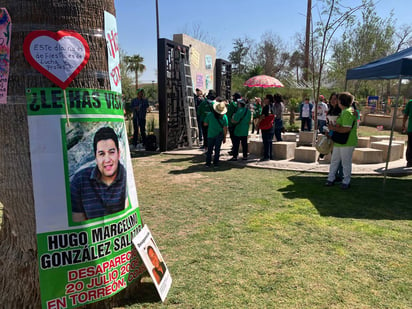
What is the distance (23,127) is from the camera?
2.33 m

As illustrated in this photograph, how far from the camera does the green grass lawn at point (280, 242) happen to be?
9.75 ft

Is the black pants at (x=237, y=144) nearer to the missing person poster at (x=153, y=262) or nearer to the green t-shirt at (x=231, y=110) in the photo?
the green t-shirt at (x=231, y=110)

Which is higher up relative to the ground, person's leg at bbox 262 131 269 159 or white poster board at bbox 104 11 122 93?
white poster board at bbox 104 11 122 93

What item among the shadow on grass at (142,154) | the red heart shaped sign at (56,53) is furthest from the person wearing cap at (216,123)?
the red heart shaped sign at (56,53)

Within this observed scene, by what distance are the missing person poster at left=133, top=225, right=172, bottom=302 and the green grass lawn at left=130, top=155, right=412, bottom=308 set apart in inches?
4.7

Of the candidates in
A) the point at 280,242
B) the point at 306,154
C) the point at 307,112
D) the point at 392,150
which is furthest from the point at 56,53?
the point at 307,112

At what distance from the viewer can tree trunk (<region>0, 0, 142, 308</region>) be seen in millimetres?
2303

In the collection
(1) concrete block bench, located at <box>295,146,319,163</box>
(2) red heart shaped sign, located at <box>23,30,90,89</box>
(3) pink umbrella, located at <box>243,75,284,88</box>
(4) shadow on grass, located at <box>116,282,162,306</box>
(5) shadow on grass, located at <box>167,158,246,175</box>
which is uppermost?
(3) pink umbrella, located at <box>243,75,284,88</box>

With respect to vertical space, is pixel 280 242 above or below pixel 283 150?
below

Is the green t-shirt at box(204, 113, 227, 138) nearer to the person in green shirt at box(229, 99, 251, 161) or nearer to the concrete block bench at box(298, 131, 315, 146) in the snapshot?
the person in green shirt at box(229, 99, 251, 161)

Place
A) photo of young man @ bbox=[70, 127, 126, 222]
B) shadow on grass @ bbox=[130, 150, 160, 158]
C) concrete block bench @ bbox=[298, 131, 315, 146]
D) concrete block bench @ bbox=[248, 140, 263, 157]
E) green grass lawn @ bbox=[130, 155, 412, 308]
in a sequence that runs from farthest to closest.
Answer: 1. concrete block bench @ bbox=[298, 131, 315, 146]
2. shadow on grass @ bbox=[130, 150, 160, 158]
3. concrete block bench @ bbox=[248, 140, 263, 157]
4. green grass lawn @ bbox=[130, 155, 412, 308]
5. photo of young man @ bbox=[70, 127, 126, 222]

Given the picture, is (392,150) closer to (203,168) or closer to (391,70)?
(391,70)

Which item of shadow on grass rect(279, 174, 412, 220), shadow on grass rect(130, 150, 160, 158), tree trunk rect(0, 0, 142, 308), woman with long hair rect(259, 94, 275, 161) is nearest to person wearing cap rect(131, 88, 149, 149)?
shadow on grass rect(130, 150, 160, 158)

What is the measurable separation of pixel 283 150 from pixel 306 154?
66cm
